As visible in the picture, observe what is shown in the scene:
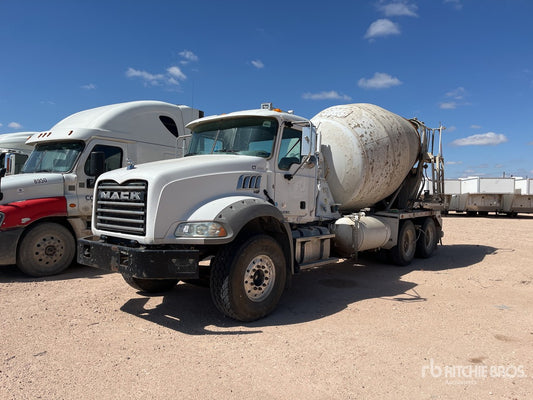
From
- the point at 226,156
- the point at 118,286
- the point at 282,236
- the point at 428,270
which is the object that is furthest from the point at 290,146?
the point at 428,270

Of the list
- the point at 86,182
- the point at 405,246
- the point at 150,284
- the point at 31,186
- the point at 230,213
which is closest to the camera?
the point at 230,213

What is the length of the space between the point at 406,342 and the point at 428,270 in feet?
16.0

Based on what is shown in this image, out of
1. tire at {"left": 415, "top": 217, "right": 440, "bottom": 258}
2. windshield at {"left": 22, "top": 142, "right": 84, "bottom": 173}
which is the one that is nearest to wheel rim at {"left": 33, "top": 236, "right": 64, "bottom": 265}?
windshield at {"left": 22, "top": 142, "right": 84, "bottom": 173}

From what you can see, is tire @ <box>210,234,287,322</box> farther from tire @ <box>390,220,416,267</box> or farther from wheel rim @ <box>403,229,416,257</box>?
wheel rim @ <box>403,229,416,257</box>

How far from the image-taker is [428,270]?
344 inches

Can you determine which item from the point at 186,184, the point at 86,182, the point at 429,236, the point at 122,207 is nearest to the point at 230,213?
the point at 186,184

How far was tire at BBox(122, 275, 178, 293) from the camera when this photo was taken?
5.85m

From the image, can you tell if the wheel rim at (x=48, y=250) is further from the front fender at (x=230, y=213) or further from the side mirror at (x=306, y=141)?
the side mirror at (x=306, y=141)

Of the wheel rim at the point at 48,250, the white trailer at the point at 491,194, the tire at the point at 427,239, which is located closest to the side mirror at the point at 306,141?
the wheel rim at the point at 48,250

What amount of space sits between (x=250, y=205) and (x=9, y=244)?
15.8ft

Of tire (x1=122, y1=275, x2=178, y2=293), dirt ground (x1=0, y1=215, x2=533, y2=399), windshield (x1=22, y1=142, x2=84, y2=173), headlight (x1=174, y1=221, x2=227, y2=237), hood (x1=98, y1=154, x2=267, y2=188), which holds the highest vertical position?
windshield (x1=22, y1=142, x2=84, y2=173)

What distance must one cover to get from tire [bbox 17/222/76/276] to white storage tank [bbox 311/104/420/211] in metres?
5.32

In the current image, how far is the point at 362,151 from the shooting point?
780 cm

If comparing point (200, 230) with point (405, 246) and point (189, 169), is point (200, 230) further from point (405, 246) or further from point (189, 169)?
point (405, 246)
